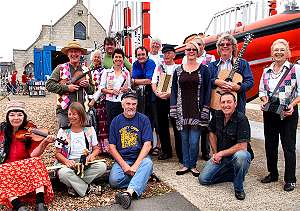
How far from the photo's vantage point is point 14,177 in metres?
3.20

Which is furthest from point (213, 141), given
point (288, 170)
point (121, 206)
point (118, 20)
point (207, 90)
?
point (118, 20)

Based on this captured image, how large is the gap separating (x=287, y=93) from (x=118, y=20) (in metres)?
5.44

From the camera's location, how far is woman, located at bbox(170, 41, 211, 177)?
4.05 metres

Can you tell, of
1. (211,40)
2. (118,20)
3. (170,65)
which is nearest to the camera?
(170,65)

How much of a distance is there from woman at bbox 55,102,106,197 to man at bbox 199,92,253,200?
1229mm

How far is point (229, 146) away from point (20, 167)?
2165 millimetres

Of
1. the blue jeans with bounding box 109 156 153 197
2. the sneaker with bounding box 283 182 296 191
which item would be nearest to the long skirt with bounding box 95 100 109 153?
the blue jeans with bounding box 109 156 153 197

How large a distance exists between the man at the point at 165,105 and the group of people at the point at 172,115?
0.05ft

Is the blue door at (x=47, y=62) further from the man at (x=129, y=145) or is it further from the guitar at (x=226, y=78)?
the guitar at (x=226, y=78)

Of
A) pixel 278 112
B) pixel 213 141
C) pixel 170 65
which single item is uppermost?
pixel 170 65

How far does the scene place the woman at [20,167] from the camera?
316 cm

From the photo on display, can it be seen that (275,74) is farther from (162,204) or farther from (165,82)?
(162,204)

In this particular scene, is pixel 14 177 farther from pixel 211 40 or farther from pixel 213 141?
pixel 211 40

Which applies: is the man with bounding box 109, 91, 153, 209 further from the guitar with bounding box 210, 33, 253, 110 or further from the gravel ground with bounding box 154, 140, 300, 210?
the guitar with bounding box 210, 33, 253, 110
